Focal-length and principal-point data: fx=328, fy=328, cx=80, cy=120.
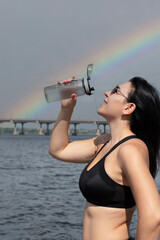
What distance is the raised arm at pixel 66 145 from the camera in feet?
9.46

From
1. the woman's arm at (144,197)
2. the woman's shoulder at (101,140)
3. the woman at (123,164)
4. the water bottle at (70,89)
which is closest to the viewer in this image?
the woman's arm at (144,197)

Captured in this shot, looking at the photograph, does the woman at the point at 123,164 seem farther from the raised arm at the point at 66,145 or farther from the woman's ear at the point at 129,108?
the raised arm at the point at 66,145

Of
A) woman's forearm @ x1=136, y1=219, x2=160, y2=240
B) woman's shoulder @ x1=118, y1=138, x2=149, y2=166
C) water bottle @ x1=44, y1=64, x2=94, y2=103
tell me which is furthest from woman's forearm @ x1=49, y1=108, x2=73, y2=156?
woman's forearm @ x1=136, y1=219, x2=160, y2=240

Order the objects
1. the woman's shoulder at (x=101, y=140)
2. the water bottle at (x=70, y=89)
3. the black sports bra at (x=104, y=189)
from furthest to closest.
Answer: the woman's shoulder at (x=101, y=140) < the water bottle at (x=70, y=89) < the black sports bra at (x=104, y=189)

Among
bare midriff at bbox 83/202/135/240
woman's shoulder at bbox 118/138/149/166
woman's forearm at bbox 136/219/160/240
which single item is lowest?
bare midriff at bbox 83/202/135/240

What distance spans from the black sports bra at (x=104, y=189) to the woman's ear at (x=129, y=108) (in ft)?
0.56

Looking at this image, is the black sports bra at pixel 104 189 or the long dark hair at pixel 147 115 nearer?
the black sports bra at pixel 104 189

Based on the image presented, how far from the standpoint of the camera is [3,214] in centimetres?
1166

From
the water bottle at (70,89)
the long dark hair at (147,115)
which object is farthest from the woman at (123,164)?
the water bottle at (70,89)

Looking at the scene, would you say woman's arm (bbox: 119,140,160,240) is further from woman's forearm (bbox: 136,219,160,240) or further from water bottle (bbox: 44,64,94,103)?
water bottle (bbox: 44,64,94,103)

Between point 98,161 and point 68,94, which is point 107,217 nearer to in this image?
point 98,161

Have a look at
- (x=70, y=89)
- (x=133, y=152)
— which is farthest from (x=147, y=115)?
(x=70, y=89)

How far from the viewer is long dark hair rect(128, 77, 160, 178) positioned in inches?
89.7

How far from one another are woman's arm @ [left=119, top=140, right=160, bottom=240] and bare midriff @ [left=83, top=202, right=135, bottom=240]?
1.12 feet
